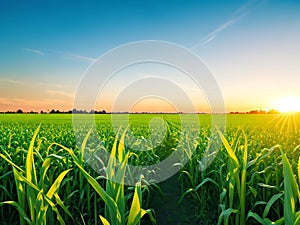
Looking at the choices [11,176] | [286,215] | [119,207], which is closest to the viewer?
[286,215]

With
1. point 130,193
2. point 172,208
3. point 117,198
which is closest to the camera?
point 117,198

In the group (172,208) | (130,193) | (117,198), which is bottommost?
(172,208)

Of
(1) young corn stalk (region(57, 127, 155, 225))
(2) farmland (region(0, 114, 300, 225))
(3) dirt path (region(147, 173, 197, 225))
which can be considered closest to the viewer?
(1) young corn stalk (region(57, 127, 155, 225))

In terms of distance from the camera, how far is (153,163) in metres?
5.33

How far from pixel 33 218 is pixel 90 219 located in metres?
1.18

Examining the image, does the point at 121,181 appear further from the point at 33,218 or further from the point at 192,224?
the point at 192,224

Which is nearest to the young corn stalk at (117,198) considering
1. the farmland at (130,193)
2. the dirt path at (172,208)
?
the farmland at (130,193)

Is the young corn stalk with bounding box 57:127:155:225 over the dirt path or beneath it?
over

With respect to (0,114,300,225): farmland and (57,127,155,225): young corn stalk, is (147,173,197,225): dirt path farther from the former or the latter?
(57,127,155,225): young corn stalk

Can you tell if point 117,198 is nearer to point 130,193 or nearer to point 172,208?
point 130,193

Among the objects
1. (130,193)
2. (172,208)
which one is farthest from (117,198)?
(172,208)

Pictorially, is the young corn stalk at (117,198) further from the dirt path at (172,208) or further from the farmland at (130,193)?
the dirt path at (172,208)

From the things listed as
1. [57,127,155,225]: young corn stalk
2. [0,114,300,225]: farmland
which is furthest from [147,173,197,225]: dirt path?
[57,127,155,225]: young corn stalk

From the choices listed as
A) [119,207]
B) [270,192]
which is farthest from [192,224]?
[119,207]
